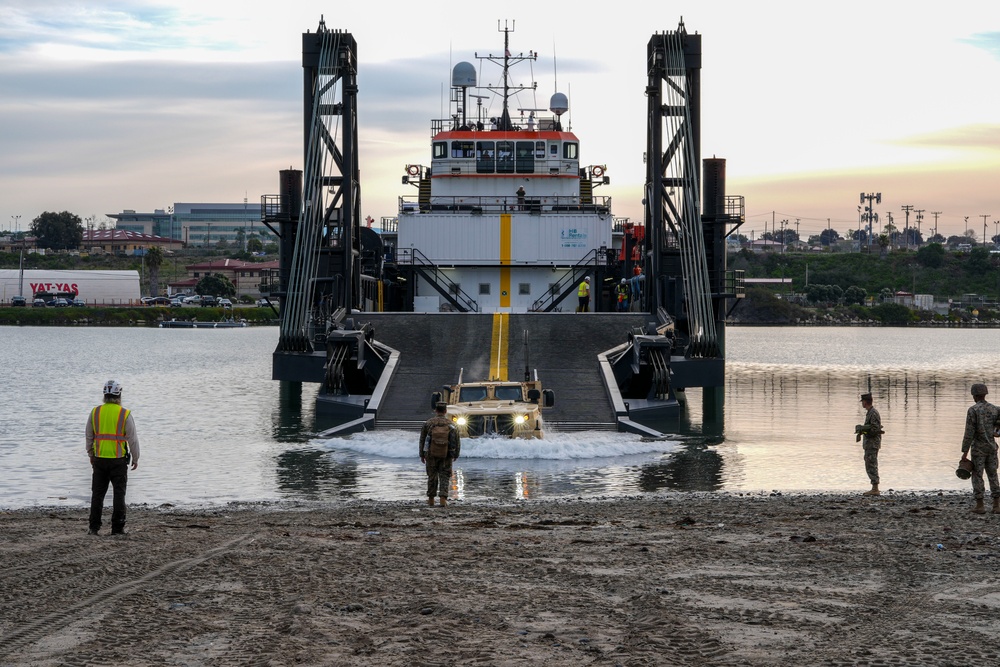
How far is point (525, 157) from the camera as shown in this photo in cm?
4256

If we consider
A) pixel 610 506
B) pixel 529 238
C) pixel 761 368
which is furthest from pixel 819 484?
pixel 761 368

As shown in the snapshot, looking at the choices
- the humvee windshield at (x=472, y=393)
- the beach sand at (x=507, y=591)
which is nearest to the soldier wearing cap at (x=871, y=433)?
the beach sand at (x=507, y=591)

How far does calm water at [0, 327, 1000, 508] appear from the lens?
67.9 feet

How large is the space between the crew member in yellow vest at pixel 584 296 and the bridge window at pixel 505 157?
6.31 meters

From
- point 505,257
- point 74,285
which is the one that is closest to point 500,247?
point 505,257

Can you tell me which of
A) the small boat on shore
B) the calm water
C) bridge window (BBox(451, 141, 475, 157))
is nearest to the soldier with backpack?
the calm water

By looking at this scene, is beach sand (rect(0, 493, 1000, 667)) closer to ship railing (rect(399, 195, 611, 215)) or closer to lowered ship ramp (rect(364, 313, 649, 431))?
lowered ship ramp (rect(364, 313, 649, 431))

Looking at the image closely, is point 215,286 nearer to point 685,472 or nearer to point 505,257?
point 505,257

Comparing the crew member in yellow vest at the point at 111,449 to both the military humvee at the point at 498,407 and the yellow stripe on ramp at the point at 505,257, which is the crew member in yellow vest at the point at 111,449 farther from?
the yellow stripe on ramp at the point at 505,257

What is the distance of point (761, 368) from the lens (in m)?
70.8

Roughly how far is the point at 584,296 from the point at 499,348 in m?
7.95

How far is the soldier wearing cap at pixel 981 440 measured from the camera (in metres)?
14.4

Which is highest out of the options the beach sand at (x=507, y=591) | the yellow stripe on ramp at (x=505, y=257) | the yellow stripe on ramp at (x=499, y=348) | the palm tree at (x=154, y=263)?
the palm tree at (x=154, y=263)

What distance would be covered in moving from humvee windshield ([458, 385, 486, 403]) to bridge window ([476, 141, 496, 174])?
19.4 meters
